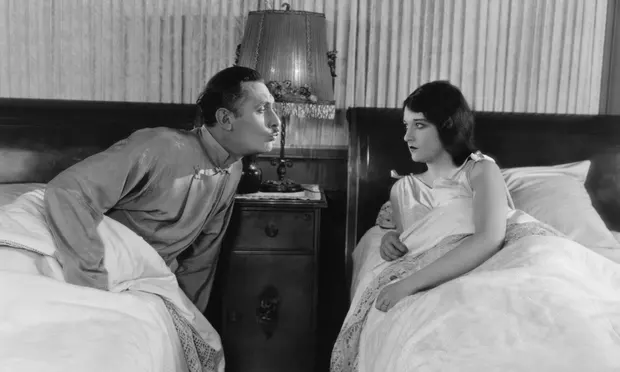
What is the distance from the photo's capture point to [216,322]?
8.70ft

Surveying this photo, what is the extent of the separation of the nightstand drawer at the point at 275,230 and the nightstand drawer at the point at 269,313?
0.04 meters

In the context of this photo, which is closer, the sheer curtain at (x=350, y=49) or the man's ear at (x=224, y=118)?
the man's ear at (x=224, y=118)

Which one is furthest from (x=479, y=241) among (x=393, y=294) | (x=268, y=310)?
(x=268, y=310)

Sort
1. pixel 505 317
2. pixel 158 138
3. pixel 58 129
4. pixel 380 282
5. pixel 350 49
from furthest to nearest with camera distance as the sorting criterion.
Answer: pixel 350 49 → pixel 58 129 → pixel 158 138 → pixel 380 282 → pixel 505 317

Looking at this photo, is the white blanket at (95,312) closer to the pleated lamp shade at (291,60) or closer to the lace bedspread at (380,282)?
the lace bedspread at (380,282)

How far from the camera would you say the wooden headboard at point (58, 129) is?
2693 mm

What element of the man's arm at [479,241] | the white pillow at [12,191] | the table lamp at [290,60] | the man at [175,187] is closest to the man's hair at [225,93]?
the man at [175,187]

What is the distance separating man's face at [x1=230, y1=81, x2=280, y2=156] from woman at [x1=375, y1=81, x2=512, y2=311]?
0.46m

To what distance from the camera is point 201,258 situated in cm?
239

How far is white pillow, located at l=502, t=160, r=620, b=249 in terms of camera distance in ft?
8.24

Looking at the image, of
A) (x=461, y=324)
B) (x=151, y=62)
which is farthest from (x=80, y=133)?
(x=461, y=324)

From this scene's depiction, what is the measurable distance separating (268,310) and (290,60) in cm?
94

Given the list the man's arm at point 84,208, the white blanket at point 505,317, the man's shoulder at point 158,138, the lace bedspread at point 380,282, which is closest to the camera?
the white blanket at point 505,317

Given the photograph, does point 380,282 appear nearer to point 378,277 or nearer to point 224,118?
point 378,277
